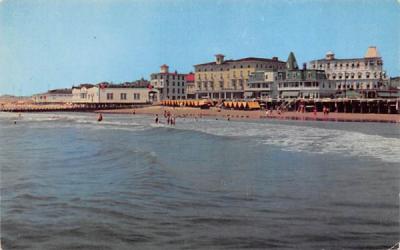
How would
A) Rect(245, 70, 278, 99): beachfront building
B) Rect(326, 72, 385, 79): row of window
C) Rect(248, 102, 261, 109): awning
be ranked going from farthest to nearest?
Rect(245, 70, 278, 99): beachfront building
Rect(326, 72, 385, 79): row of window
Rect(248, 102, 261, 109): awning

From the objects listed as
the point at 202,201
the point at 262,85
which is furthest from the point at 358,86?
the point at 202,201

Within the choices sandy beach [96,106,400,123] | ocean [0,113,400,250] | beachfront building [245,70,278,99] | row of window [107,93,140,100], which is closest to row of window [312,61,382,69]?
beachfront building [245,70,278,99]

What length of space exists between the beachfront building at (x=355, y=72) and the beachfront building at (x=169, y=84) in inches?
1269

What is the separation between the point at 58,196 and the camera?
10.6 meters

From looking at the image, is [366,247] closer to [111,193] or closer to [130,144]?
[111,193]

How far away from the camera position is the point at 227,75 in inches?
3536

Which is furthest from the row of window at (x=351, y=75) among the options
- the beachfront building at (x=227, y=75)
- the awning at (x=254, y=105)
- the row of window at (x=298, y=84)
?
the awning at (x=254, y=105)

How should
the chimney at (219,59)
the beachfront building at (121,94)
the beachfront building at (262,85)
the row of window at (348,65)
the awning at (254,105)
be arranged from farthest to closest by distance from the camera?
1. the chimney at (219,59)
2. the beachfront building at (121,94)
3. the beachfront building at (262,85)
4. the row of window at (348,65)
5. the awning at (254,105)

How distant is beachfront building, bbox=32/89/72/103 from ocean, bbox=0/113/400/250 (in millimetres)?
91791

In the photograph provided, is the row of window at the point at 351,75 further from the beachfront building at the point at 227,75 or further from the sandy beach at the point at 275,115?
the sandy beach at the point at 275,115

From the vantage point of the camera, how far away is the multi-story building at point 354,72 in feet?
227

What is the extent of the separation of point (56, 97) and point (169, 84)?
28.2 meters

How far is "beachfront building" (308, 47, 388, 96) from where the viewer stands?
6900cm

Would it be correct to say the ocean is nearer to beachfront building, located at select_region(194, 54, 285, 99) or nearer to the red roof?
beachfront building, located at select_region(194, 54, 285, 99)
